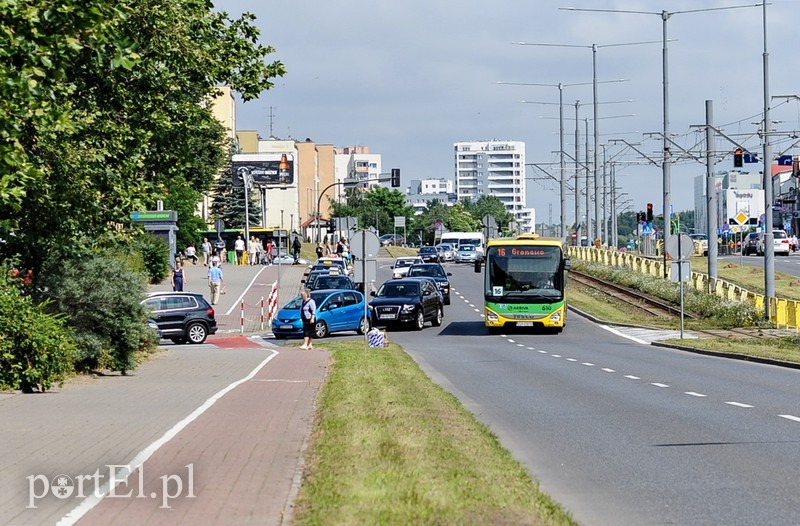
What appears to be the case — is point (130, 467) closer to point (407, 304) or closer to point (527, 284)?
point (527, 284)

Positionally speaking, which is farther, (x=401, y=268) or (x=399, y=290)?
(x=401, y=268)

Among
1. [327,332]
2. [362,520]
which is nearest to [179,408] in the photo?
[362,520]

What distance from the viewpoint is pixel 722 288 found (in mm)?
46594

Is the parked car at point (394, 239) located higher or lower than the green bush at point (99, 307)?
lower

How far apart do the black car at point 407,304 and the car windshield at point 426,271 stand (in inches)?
394

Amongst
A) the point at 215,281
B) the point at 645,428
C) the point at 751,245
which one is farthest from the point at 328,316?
the point at 751,245

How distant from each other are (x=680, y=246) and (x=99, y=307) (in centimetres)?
1955

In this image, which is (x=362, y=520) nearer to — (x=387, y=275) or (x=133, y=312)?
(x=133, y=312)

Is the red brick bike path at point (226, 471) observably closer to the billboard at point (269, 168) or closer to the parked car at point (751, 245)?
the parked car at point (751, 245)

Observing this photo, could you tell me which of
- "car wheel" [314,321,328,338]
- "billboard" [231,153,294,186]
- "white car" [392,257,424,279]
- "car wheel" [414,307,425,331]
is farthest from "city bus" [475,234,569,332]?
"billboard" [231,153,294,186]

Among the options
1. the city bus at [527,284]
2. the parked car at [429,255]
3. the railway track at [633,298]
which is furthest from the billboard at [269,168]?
the city bus at [527,284]

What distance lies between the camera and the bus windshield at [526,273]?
3997 centimetres

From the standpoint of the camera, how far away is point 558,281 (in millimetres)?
39938

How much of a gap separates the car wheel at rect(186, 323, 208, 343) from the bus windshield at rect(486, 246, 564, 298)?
9.36 m
